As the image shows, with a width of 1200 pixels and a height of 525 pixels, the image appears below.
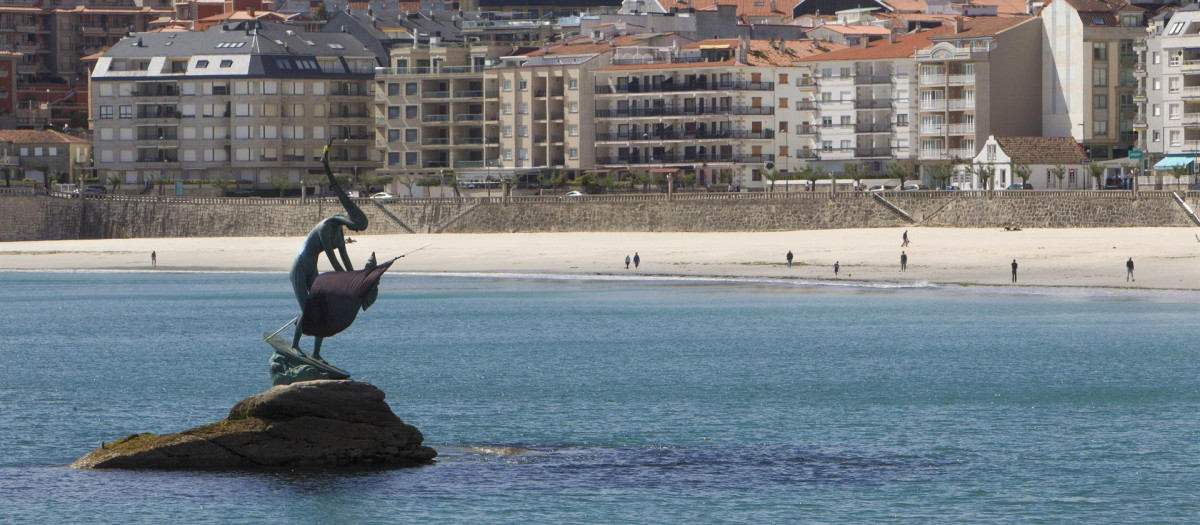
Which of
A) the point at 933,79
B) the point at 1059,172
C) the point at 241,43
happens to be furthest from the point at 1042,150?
the point at 241,43

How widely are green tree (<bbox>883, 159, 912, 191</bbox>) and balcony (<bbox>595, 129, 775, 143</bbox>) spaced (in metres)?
8.70

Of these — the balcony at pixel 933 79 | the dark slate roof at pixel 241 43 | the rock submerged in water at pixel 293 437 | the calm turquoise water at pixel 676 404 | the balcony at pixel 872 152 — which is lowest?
the calm turquoise water at pixel 676 404

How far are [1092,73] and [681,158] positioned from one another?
2572 cm

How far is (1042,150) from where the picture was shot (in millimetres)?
99188

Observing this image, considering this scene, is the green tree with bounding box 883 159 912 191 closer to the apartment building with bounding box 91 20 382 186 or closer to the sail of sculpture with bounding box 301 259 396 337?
the apartment building with bounding box 91 20 382 186

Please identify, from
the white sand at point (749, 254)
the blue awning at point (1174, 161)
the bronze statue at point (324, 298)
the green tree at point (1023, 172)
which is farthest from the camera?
the green tree at point (1023, 172)

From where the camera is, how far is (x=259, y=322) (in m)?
65.1

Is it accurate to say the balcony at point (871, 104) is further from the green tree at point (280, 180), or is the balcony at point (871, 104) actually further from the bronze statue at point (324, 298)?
the bronze statue at point (324, 298)

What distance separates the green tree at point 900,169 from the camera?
102 m

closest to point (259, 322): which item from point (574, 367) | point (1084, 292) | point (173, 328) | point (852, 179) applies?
point (173, 328)

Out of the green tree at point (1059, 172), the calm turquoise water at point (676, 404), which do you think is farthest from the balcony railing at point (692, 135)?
the calm turquoise water at point (676, 404)

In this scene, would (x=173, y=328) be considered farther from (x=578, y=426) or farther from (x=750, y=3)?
(x=750, y=3)

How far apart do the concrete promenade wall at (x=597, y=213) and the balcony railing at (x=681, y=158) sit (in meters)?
19.4

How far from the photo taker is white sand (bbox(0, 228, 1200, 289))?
71.4 meters
